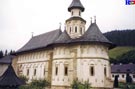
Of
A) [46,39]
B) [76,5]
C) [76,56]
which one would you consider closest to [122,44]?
[46,39]

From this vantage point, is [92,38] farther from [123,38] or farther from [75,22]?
[123,38]

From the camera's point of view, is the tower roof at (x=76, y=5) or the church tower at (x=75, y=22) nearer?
the church tower at (x=75, y=22)

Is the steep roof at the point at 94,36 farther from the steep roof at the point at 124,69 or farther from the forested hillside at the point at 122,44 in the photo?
the forested hillside at the point at 122,44

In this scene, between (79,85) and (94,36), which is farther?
(94,36)

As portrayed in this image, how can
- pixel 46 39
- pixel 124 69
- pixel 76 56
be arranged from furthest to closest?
pixel 124 69 < pixel 46 39 < pixel 76 56

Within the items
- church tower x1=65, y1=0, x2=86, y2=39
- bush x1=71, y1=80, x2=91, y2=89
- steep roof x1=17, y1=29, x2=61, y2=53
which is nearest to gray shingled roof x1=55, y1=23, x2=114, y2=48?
church tower x1=65, y1=0, x2=86, y2=39

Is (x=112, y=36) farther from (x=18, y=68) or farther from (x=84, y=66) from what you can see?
(x=84, y=66)

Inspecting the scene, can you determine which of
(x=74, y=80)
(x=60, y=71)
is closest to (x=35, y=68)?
(x=60, y=71)

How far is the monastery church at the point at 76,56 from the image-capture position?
34125 millimetres

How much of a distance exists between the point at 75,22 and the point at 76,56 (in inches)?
289


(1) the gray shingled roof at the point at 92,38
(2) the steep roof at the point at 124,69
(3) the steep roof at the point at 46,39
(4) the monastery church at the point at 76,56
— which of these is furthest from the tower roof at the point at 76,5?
(2) the steep roof at the point at 124,69

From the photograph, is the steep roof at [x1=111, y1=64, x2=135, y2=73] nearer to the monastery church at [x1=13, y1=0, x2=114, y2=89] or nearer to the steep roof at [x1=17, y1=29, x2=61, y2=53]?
the steep roof at [x1=17, y1=29, x2=61, y2=53]

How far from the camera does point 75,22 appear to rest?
3956cm

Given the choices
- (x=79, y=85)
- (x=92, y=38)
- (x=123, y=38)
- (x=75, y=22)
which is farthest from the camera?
(x=123, y=38)
